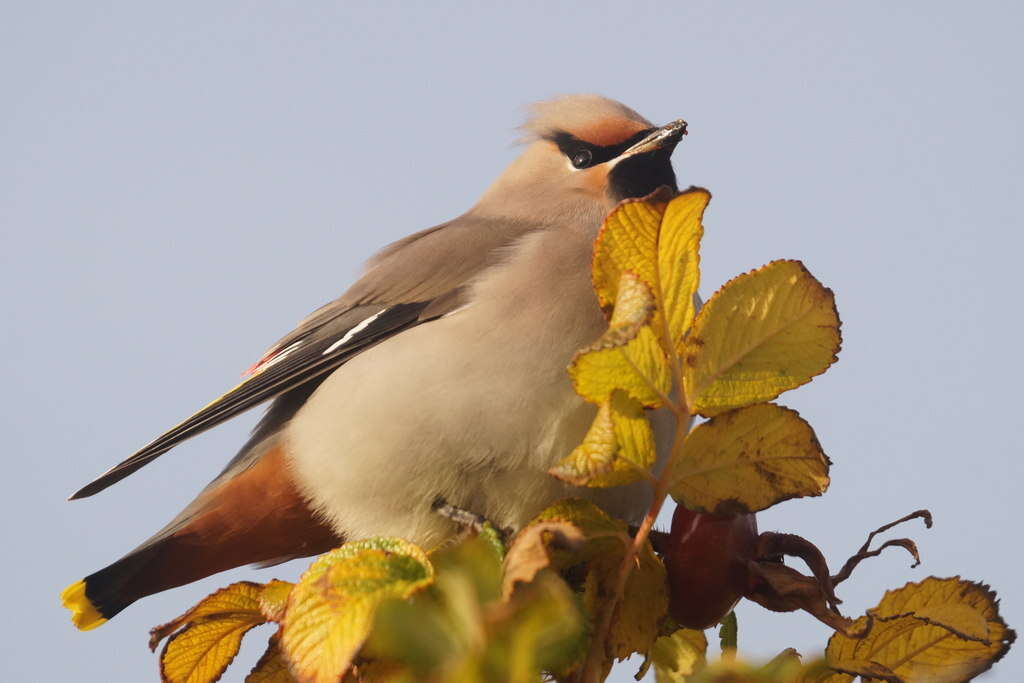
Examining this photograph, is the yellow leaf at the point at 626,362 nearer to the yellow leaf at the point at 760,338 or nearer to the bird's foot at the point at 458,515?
the yellow leaf at the point at 760,338

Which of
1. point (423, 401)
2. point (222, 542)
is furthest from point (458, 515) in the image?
point (222, 542)

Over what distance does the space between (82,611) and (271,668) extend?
4.12 ft

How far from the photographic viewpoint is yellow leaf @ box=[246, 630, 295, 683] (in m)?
1.57

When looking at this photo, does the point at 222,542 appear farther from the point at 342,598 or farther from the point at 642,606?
the point at 342,598

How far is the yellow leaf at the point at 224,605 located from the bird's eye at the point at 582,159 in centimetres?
209

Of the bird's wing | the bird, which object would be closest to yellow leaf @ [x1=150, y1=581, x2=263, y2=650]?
the bird

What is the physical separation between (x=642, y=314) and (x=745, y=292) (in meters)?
0.14

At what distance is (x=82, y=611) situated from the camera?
267 centimetres

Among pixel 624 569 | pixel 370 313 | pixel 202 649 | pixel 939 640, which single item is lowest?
pixel 939 640

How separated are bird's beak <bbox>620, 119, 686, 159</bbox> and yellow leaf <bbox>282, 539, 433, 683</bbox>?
6.37ft

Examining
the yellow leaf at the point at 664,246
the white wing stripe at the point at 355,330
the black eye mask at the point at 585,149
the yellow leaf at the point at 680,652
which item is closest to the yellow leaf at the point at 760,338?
the yellow leaf at the point at 664,246

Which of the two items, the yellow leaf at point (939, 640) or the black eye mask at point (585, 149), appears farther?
the black eye mask at point (585, 149)

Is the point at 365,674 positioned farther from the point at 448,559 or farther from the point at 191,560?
the point at 191,560

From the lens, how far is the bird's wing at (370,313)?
2.87m
